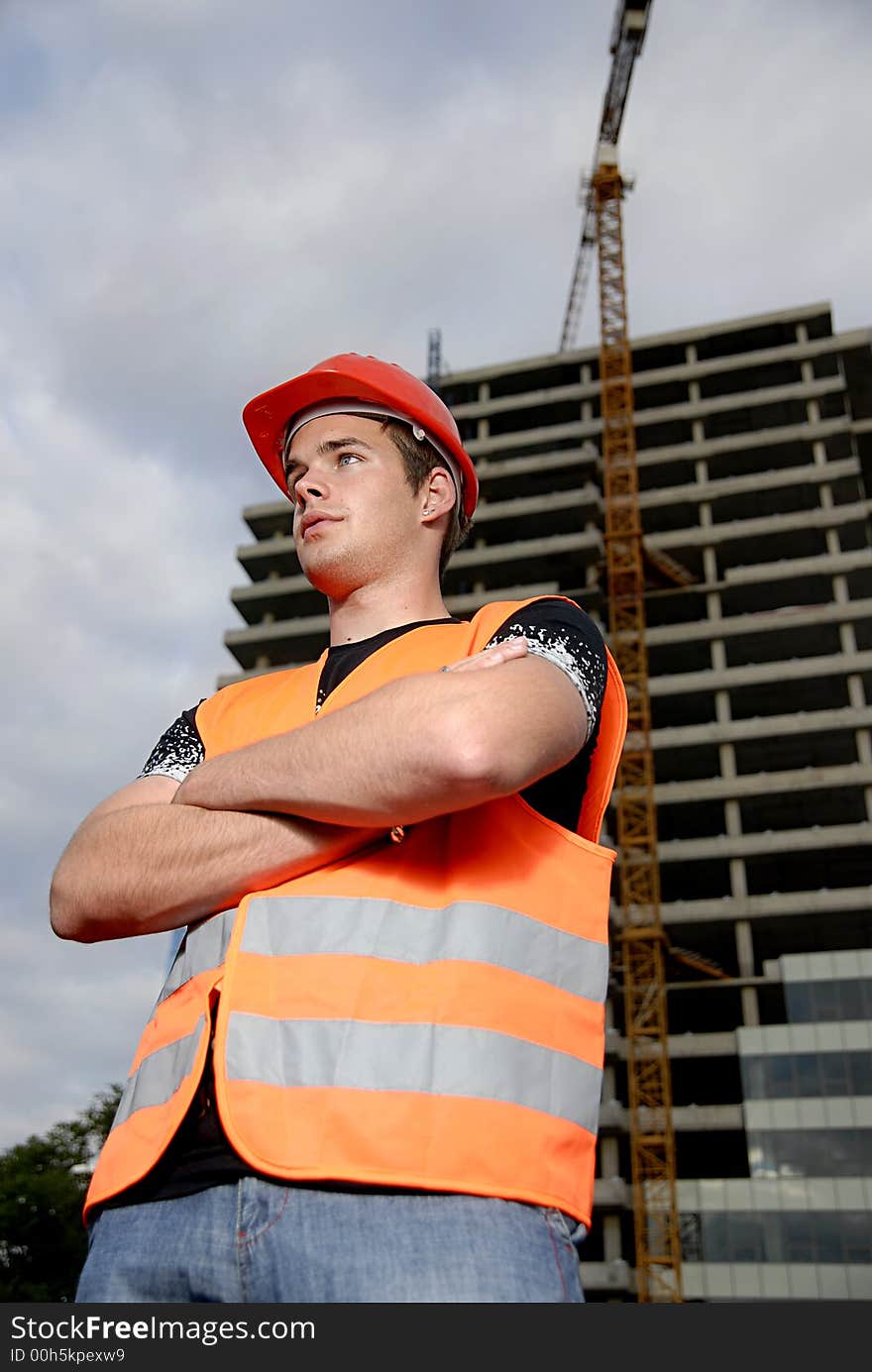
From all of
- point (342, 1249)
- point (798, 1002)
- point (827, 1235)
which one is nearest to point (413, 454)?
point (342, 1249)

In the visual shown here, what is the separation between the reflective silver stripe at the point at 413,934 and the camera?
191cm

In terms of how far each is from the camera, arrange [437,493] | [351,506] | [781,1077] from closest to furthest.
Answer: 1. [351,506]
2. [437,493]
3. [781,1077]

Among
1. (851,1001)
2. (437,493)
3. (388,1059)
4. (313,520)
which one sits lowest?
(388,1059)

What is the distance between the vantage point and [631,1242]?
47500 millimetres

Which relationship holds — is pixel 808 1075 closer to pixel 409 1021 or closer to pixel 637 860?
pixel 637 860

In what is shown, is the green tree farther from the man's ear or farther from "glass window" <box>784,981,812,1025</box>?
the man's ear

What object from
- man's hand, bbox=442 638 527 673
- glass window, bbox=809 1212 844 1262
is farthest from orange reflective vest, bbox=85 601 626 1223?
glass window, bbox=809 1212 844 1262

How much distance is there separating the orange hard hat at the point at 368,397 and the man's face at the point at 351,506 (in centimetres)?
6

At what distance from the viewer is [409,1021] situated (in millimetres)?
1816

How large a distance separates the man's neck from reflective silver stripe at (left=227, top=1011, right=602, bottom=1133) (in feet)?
3.36

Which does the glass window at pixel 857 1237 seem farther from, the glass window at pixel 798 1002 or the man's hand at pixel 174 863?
the man's hand at pixel 174 863

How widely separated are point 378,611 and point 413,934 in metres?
0.93

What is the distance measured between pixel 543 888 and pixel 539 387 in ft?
219

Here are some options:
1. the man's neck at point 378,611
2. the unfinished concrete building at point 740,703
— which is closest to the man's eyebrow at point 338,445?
the man's neck at point 378,611
